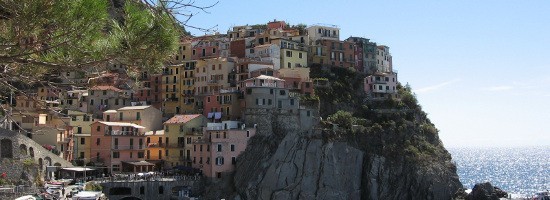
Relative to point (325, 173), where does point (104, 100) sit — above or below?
above

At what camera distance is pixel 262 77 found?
214 ft

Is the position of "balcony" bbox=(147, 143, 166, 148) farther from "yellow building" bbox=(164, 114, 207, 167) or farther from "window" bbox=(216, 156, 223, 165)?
"window" bbox=(216, 156, 223, 165)

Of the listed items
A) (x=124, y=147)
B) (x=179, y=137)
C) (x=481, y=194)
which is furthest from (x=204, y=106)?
(x=481, y=194)

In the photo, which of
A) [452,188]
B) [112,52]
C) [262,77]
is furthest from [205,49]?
[112,52]

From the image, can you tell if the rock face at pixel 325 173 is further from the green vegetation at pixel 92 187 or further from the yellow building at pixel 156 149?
the green vegetation at pixel 92 187

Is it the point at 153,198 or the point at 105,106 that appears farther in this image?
the point at 105,106

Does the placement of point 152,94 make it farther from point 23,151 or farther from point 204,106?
point 23,151

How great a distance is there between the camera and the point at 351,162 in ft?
217

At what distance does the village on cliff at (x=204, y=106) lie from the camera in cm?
6212

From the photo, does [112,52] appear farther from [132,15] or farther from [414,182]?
[414,182]

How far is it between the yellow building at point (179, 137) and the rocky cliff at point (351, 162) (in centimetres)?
704

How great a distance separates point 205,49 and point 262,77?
54.5 ft

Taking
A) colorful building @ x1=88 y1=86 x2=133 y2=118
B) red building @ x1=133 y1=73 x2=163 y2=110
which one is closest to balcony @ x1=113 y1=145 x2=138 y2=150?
colorful building @ x1=88 y1=86 x2=133 y2=118

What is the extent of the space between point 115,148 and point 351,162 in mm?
23091
